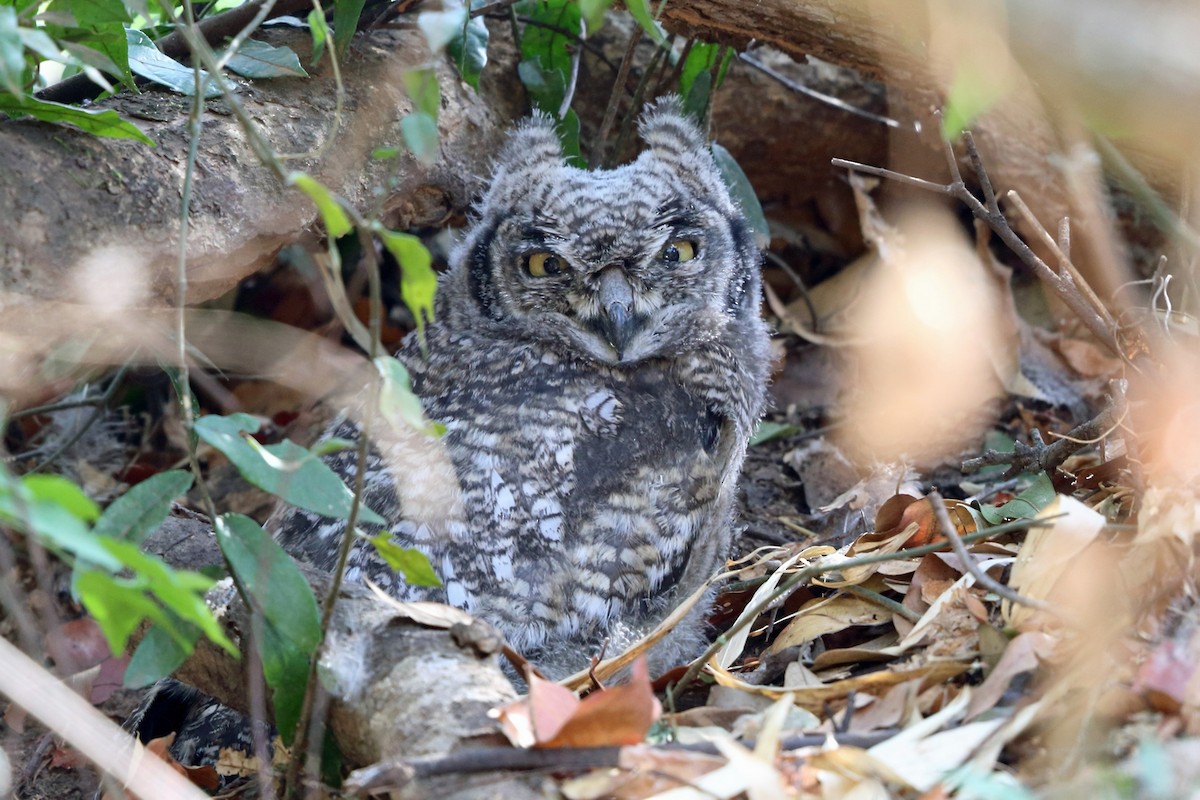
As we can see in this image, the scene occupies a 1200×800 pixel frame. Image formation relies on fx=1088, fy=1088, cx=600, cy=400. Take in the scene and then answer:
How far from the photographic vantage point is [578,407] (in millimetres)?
3223

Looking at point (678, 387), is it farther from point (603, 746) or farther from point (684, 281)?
point (603, 746)

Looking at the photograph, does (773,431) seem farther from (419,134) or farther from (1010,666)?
(419,134)

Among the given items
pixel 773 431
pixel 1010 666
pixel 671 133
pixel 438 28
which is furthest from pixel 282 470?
pixel 773 431

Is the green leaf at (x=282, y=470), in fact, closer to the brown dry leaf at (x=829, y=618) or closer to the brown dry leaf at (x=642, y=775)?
the brown dry leaf at (x=642, y=775)

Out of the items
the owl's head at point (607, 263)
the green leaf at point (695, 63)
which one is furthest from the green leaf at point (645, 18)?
the green leaf at point (695, 63)

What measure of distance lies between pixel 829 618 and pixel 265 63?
232 centimetres

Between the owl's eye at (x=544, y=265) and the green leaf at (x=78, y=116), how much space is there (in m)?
1.18

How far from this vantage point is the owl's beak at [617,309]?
3.28 metres

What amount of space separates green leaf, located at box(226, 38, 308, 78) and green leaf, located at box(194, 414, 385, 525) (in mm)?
1620

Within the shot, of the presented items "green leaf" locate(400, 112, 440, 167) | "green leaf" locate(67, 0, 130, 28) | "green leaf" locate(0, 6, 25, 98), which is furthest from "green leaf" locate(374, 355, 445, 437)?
"green leaf" locate(67, 0, 130, 28)

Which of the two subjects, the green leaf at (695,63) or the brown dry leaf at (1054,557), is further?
the green leaf at (695,63)

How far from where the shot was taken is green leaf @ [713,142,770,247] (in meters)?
4.04

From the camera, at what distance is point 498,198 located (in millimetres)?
3686

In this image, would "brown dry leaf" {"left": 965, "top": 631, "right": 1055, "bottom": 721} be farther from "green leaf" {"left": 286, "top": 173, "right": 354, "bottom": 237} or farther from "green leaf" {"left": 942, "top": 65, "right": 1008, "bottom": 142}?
"green leaf" {"left": 286, "top": 173, "right": 354, "bottom": 237}
